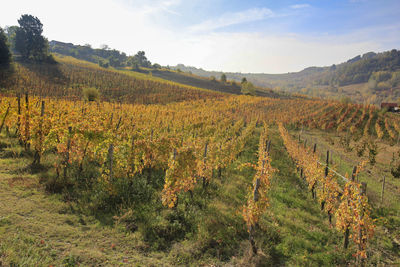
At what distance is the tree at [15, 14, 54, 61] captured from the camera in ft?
178

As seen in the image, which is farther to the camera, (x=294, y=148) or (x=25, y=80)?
(x=25, y=80)

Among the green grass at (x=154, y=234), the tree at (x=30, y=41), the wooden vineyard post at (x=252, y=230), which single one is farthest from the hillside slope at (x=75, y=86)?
the wooden vineyard post at (x=252, y=230)

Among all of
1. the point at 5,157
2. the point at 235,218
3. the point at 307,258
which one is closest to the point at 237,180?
the point at 235,218

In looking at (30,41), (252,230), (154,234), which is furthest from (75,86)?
(252,230)

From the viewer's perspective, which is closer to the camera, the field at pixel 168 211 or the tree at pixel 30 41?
the field at pixel 168 211

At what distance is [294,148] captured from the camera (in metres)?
14.5

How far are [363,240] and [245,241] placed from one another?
139 inches

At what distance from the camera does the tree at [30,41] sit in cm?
5416

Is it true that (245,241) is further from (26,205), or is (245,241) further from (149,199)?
(26,205)

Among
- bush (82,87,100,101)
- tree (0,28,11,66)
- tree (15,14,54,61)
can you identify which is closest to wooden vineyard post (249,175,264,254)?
bush (82,87,100,101)

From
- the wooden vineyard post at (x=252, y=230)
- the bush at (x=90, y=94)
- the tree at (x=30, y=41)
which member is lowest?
the wooden vineyard post at (x=252, y=230)

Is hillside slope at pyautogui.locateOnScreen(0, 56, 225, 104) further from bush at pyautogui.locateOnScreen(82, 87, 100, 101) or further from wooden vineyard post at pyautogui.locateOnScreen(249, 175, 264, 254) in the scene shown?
wooden vineyard post at pyautogui.locateOnScreen(249, 175, 264, 254)

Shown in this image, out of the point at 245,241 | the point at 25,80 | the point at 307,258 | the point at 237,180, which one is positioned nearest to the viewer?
the point at 307,258

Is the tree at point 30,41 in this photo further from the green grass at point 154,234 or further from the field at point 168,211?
the green grass at point 154,234
